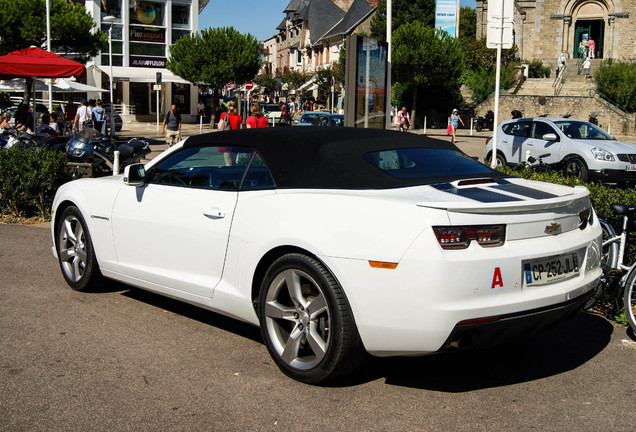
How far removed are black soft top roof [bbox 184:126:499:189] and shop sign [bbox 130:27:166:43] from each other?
49.2 meters

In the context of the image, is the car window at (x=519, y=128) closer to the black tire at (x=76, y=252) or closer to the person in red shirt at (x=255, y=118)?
the person in red shirt at (x=255, y=118)

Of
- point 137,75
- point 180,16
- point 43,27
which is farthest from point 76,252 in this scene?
point 180,16

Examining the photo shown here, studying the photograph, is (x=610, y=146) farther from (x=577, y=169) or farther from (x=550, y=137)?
(x=550, y=137)

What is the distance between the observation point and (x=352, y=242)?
3.88 meters

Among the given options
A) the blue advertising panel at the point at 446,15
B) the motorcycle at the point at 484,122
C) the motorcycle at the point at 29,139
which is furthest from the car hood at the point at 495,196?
the blue advertising panel at the point at 446,15

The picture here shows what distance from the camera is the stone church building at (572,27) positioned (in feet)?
180

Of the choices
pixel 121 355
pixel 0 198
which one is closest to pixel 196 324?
pixel 121 355

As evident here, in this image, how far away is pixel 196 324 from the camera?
5.45 meters

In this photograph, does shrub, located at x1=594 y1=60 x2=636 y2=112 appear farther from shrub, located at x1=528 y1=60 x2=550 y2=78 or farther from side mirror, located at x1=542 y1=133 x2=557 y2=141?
side mirror, located at x1=542 y1=133 x2=557 y2=141

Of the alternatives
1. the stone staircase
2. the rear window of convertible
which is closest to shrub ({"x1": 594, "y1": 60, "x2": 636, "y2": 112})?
the stone staircase

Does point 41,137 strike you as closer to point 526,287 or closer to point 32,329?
point 32,329

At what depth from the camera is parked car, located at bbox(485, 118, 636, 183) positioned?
16.2 meters

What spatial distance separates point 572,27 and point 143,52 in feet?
112

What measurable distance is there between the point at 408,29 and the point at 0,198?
123ft
